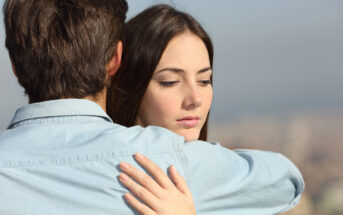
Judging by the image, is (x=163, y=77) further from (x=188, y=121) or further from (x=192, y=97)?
(x=188, y=121)

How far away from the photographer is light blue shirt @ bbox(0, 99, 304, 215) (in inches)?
76.4

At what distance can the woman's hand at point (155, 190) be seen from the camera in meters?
1.93

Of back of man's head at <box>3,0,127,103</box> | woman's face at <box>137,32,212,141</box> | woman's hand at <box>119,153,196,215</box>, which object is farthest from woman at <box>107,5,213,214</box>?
woman's hand at <box>119,153,196,215</box>

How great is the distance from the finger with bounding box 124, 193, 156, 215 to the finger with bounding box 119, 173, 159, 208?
0.02 metres

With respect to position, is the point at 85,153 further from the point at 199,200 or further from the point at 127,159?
the point at 199,200

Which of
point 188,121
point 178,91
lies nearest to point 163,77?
point 178,91

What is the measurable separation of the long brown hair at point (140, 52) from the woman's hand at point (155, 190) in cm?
132

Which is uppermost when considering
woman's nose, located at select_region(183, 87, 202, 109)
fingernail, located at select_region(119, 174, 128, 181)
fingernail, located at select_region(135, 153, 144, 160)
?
fingernail, located at select_region(135, 153, 144, 160)

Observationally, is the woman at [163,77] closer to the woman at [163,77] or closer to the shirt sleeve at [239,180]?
the woman at [163,77]

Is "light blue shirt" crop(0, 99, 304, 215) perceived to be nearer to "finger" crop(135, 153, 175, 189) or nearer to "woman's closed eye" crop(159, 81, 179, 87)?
"finger" crop(135, 153, 175, 189)

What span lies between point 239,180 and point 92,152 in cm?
69

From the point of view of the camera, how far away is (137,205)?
6.31 feet

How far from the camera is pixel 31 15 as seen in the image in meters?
2.15

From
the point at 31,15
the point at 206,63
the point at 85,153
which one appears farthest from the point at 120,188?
the point at 206,63
